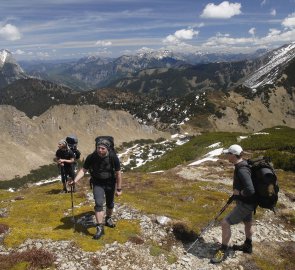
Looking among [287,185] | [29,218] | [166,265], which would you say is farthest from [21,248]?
[287,185]

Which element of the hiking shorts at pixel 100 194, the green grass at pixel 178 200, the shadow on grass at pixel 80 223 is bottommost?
the green grass at pixel 178 200

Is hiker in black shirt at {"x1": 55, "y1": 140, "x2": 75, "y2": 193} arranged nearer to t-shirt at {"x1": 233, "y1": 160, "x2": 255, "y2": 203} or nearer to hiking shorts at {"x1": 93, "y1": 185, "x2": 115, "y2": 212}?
hiking shorts at {"x1": 93, "y1": 185, "x2": 115, "y2": 212}

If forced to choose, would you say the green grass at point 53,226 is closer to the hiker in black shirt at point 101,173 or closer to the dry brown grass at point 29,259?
the hiker in black shirt at point 101,173

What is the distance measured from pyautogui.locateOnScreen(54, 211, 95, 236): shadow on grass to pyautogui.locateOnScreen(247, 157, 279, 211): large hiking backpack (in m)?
7.99

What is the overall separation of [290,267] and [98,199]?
9.06 meters

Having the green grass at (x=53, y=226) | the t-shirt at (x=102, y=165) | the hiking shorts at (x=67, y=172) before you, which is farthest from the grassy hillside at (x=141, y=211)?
the t-shirt at (x=102, y=165)

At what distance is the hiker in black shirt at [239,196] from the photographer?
1470 centimetres

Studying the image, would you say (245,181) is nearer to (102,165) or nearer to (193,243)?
(193,243)

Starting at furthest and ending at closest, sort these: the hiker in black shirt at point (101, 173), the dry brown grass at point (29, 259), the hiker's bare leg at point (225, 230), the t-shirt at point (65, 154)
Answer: the t-shirt at point (65, 154)
the hiker in black shirt at point (101, 173)
the hiker's bare leg at point (225, 230)
the dry brown grass at point (29, 259)

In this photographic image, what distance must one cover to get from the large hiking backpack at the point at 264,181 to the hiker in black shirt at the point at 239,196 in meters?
0.28

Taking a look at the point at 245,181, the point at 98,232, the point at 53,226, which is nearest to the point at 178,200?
the point at 53,226

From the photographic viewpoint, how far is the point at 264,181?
14570 mm

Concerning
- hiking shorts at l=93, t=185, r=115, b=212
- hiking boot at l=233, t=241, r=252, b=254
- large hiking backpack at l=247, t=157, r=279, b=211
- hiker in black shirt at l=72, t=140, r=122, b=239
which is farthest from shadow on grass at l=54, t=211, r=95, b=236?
large hiking backpack at l=247, t=157, r=279, b=211

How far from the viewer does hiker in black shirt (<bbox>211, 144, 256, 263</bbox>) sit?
48.2 feet
